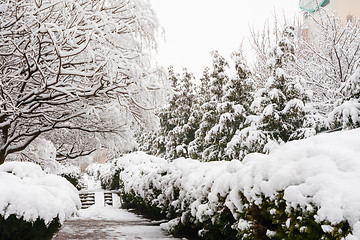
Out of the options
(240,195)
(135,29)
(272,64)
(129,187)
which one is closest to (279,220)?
(240,195)

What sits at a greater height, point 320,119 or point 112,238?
point 320,119

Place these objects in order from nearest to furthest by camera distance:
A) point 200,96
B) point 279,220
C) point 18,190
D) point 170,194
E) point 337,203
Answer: point 337,203, point 279,220, point 18,190, point 170,194, point 200,96

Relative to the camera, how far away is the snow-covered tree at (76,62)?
8211 millimetres

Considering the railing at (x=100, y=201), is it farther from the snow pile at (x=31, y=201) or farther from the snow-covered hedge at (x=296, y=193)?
the snow-covered hedge at (x=296, y=193)

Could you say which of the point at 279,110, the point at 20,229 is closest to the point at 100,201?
the point at 279,110

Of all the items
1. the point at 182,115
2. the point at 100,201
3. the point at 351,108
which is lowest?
the point at 100,201

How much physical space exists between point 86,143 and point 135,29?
5630mm

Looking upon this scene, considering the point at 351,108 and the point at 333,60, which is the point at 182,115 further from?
the point at 351,108

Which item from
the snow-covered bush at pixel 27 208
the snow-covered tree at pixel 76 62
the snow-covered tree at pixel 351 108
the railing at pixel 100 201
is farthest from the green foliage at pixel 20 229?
the railing at pixel 100 201

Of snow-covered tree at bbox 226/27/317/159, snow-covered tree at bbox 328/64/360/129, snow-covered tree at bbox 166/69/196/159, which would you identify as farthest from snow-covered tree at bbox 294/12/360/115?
snow-covered tree at bbox 166/69/196/159

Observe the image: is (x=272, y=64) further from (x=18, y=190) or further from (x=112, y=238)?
(x=18, y=190)

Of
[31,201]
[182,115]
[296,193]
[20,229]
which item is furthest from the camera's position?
[182,115]

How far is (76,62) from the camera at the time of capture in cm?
924

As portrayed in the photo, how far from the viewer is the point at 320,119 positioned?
460 inches
